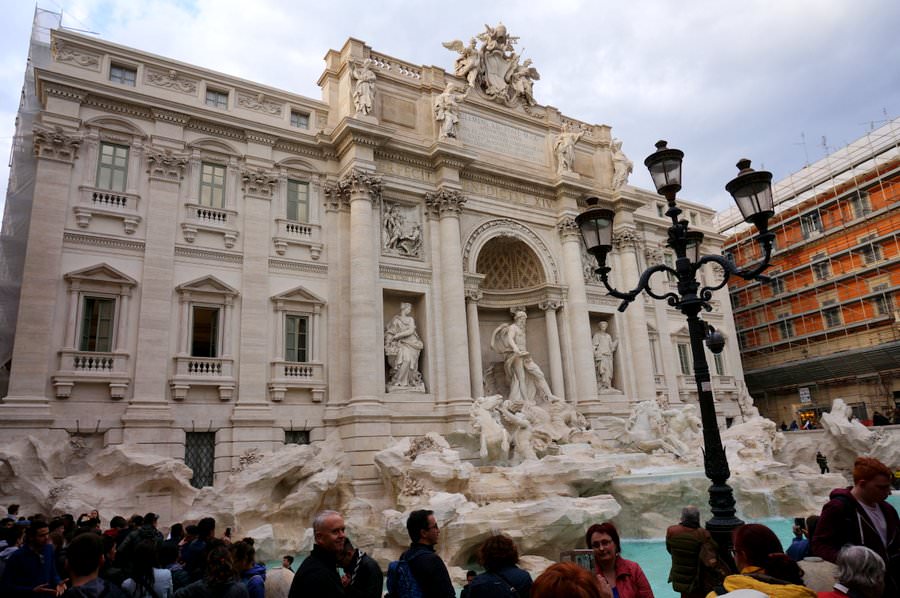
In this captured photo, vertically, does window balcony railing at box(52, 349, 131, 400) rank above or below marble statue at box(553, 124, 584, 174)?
below

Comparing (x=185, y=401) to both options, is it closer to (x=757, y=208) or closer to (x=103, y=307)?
(x=103, y=307)

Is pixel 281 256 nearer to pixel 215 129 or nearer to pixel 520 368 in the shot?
pixel 215 129

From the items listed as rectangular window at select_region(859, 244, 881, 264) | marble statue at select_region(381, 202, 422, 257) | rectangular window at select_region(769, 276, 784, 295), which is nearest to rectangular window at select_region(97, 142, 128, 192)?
marble statue at select_region(381, 202, 422, 257)

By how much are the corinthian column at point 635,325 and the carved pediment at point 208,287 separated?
14732mm

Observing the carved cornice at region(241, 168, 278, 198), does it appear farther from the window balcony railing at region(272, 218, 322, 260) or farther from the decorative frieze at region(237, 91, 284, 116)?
the decorative frieze at region(237, 91, 284, 116)

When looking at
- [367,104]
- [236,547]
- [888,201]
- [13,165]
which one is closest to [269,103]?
[367,104]

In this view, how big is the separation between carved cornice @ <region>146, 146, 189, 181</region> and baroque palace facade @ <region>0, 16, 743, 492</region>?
70mm

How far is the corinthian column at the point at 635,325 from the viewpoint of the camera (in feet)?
74.7

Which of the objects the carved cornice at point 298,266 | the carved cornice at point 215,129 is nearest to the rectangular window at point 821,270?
the carved cornice at point 298,266

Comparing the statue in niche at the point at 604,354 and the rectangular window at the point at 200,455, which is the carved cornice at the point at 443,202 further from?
the rectangular window at the point at 200,455

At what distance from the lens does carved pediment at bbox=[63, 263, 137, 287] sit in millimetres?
14500

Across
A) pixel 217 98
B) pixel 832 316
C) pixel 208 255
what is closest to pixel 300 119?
pixel 217 98

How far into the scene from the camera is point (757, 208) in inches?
277

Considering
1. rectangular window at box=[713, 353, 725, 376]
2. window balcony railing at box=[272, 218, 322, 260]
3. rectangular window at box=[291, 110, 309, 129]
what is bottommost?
rectangular window at box=[713, 353, 725, 376]
